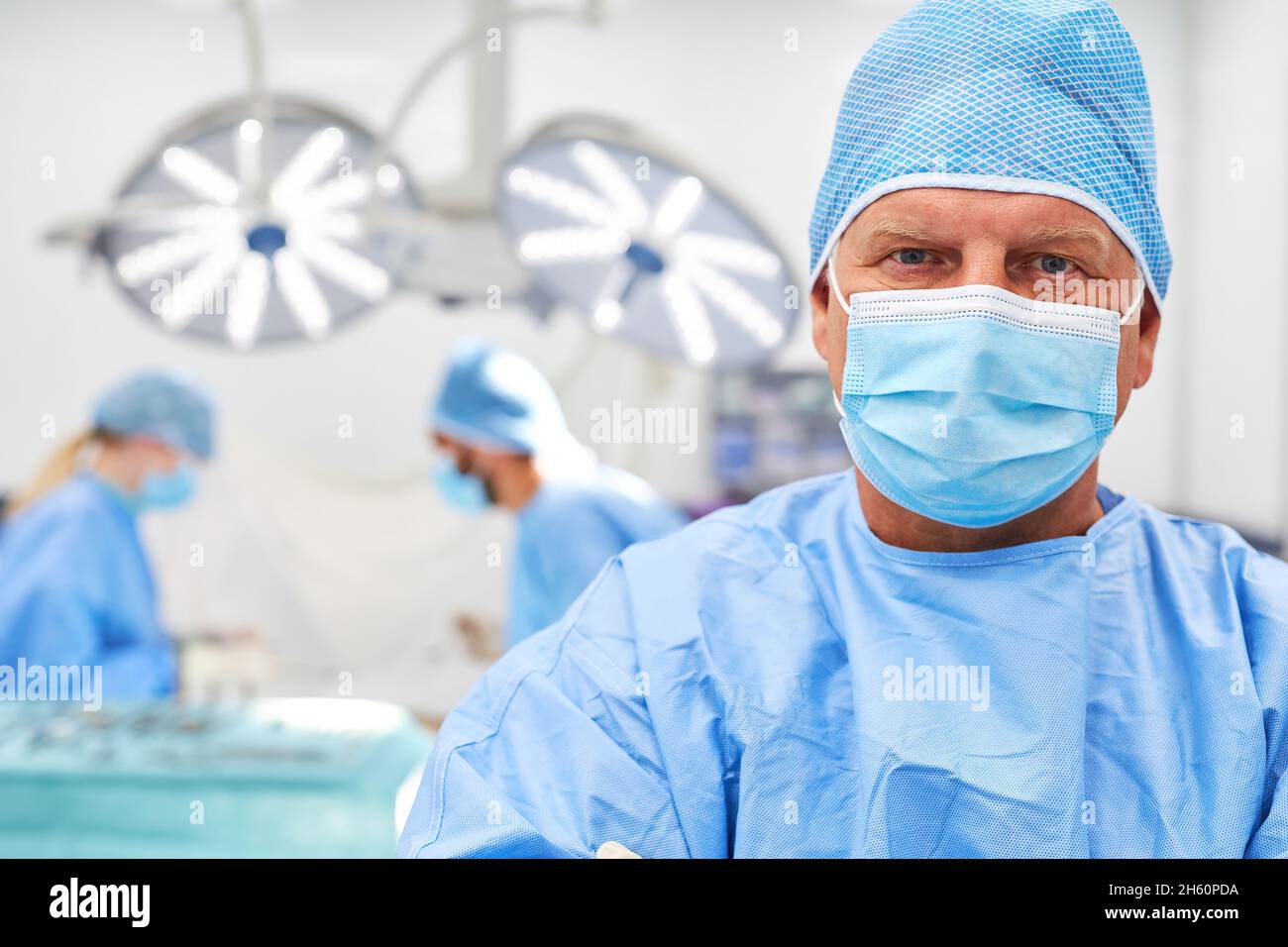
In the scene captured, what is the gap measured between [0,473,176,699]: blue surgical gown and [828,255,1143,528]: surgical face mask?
245cm

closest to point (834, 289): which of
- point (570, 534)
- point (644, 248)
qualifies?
point (644, 248)

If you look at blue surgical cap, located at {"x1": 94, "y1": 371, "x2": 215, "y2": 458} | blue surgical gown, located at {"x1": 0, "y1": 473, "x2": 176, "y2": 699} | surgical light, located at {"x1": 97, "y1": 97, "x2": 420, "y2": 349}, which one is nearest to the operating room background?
blue surgical cap, located at {"x1": 94, "y1": 371, "x2": 215, "y2": 458}

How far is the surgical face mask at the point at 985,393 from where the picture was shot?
3.13 feet

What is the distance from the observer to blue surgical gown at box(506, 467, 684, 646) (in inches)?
→ 98.3

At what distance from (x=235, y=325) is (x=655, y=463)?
2172 mm

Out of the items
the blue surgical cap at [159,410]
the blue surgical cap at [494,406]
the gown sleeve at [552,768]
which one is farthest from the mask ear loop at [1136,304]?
the blue surgical cap at [159,410]

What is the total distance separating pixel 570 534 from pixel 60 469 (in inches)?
66.9

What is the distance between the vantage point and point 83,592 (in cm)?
268

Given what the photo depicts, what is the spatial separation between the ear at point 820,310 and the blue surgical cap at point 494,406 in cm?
177

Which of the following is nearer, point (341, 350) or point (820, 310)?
point (820, 310)

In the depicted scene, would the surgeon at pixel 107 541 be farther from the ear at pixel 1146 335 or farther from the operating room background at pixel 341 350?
the ear at pixel 1146 335

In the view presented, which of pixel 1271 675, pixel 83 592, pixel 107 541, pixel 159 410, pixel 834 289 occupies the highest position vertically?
pixel 834 289

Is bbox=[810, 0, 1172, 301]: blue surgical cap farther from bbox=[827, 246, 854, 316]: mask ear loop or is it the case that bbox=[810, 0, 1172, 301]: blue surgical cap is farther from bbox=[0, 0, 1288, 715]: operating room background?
bbox=[0, 0, 1288, 715]: operating room background

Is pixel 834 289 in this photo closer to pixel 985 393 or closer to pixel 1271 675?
pixel 985 393
